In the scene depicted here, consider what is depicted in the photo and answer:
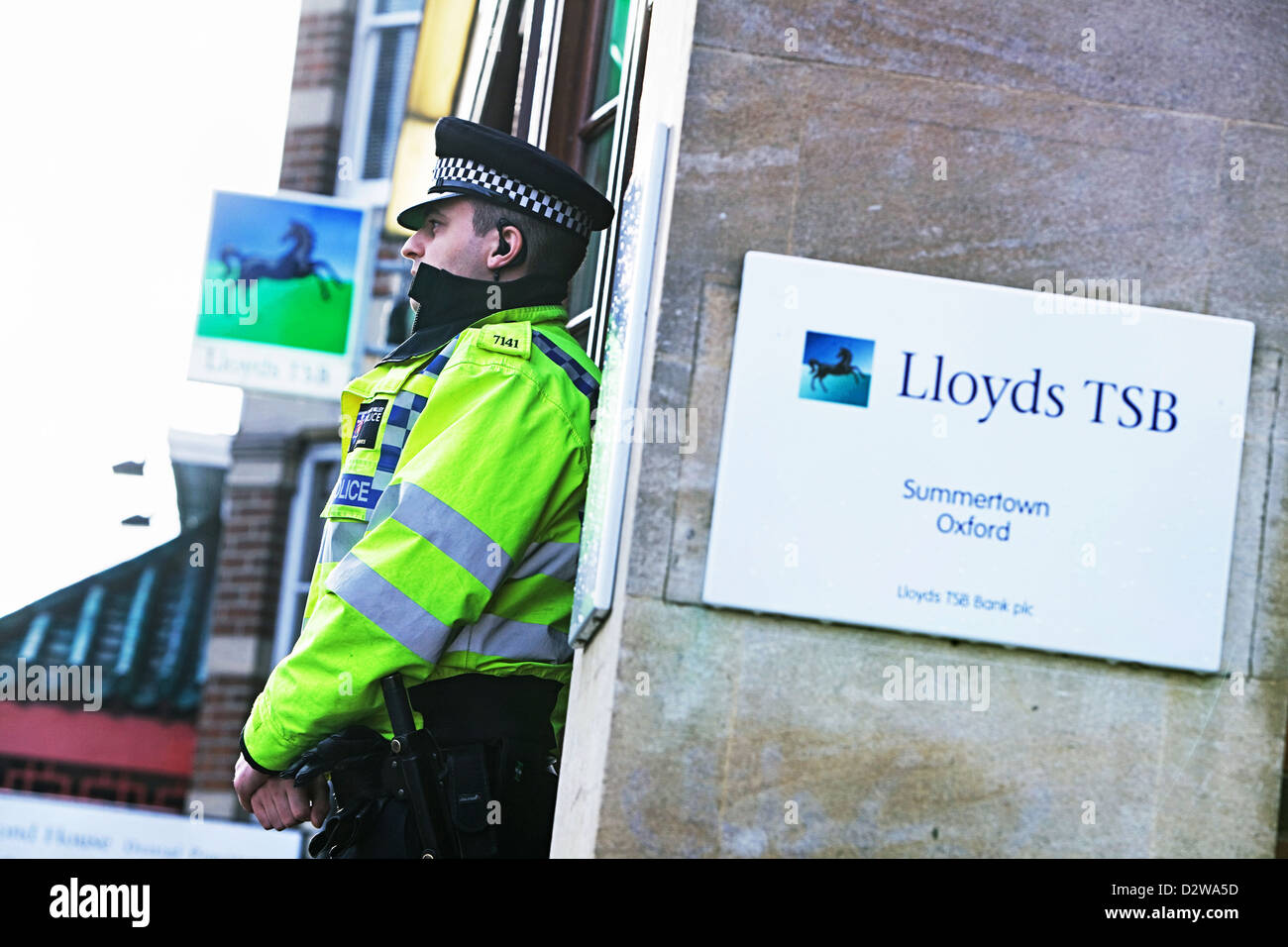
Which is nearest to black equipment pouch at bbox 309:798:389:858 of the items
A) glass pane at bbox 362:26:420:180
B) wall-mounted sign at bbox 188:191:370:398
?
wall-mounted sign at bbox 188:191:370:398

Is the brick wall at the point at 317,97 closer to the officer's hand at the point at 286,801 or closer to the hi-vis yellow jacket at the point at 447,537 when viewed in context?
the hi-vis yellow jacket at the point at 447,537

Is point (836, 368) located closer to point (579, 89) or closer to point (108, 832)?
point (579, 89)

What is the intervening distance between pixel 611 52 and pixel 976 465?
3.91m

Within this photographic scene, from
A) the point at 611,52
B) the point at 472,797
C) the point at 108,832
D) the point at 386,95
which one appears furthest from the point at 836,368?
the point at 386,95

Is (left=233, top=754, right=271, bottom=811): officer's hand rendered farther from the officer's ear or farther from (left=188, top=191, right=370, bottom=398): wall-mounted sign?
(left=188, top=191, right=370, bottom=398): wall-mounted sign

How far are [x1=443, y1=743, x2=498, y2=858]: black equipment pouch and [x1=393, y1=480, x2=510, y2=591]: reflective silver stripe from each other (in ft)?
1.25

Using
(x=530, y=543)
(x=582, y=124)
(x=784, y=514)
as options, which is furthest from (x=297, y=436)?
(x=784, y=514)

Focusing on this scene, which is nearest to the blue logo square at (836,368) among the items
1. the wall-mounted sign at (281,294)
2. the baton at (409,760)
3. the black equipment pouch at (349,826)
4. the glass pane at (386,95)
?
the baton at (409,760)

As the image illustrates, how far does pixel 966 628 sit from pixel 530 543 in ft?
3.59

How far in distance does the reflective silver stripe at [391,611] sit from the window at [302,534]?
9.67 meters

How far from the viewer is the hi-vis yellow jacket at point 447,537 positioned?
3559 mm

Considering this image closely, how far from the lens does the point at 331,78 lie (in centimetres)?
1423

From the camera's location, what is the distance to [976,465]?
120 inches
